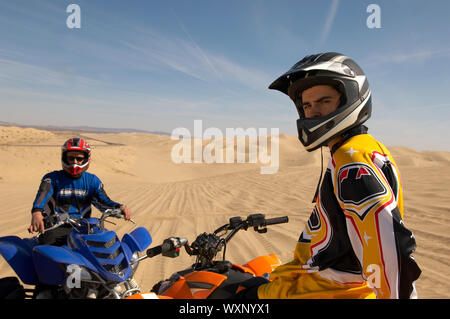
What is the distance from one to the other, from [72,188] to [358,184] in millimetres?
3477

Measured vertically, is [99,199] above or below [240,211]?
above

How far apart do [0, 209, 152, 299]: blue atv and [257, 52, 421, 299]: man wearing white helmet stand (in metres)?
1.15

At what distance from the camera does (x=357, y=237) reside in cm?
115

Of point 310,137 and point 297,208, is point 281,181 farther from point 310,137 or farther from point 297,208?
point 310,137

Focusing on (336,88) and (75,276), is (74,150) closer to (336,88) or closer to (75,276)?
(75,276)

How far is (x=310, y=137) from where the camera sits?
4.69 feet

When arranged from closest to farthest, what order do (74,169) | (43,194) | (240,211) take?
(43,194)
(74,169)
(240,211)

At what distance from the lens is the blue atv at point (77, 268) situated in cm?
198

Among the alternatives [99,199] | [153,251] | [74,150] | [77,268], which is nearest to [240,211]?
[99,199]

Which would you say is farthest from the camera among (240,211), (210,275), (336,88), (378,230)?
(240,211)

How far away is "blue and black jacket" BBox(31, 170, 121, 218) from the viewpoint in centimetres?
341

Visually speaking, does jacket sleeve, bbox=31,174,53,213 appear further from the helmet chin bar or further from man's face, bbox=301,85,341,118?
man's face, bbox=301,85,341,118
